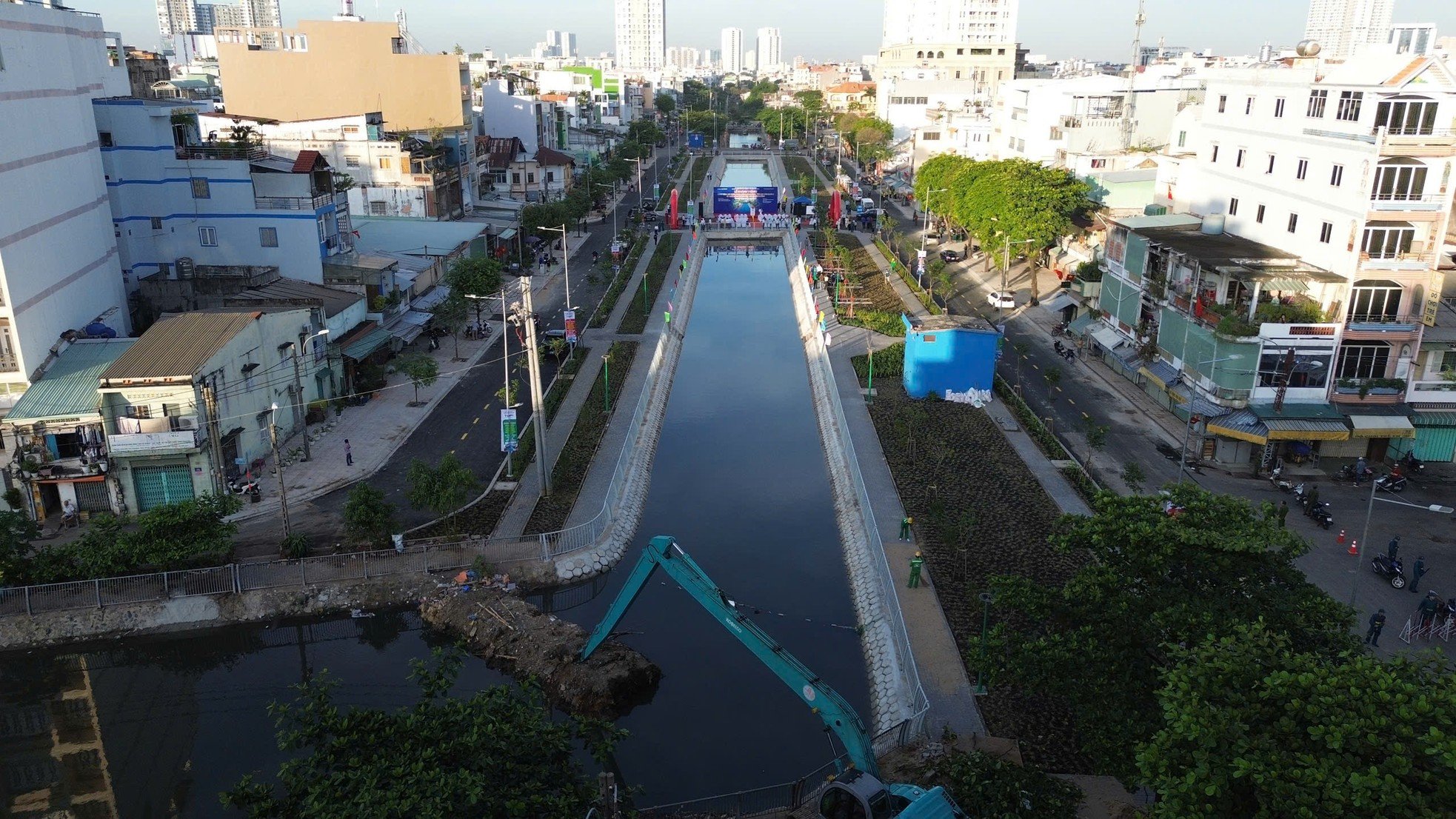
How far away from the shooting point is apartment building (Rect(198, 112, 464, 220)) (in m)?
68.1

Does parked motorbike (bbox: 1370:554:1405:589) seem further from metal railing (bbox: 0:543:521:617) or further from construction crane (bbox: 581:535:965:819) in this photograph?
metal railing (bbox: 0:543:521:617)

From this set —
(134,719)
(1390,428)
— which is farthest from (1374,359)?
(134,719)

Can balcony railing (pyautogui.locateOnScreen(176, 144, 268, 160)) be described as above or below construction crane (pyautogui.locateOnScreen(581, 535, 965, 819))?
above

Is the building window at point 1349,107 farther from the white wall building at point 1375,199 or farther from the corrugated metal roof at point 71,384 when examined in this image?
the corrugated metal roof at point 71,384

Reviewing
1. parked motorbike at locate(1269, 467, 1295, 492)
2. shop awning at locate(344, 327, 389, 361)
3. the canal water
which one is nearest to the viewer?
the canal water

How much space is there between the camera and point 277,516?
107ft

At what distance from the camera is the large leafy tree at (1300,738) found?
1223 centimetres

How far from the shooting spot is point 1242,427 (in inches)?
1467

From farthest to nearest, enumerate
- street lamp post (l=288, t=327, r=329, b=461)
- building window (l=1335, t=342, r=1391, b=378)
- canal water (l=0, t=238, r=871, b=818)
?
building window (l=1335, t=342, r=1391, b=378)
street lamp post (l=288, t=327, r=329, b=461)
canal water (l=0, t=238, r=871, b=818)

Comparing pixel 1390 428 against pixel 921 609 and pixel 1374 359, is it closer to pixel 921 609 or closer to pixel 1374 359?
pixel 1374 359

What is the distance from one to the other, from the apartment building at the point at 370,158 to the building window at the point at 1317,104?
175 feet

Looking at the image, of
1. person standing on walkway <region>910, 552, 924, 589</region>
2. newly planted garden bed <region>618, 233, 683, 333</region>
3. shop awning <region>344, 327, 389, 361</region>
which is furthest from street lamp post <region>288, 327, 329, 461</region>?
person standing on walkway <region>910, 552, 924, 589</region>

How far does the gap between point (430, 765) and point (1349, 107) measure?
40429 mm

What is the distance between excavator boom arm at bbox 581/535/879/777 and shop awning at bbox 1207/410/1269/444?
23.0 metres
